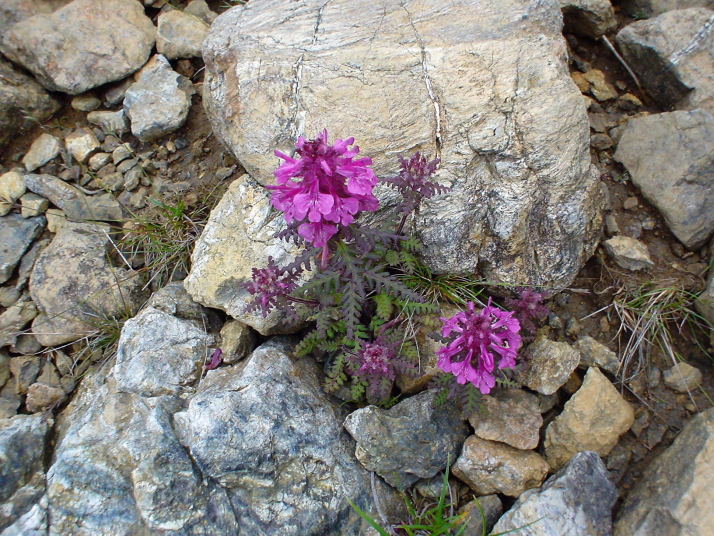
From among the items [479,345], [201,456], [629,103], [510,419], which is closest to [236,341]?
[201,456]

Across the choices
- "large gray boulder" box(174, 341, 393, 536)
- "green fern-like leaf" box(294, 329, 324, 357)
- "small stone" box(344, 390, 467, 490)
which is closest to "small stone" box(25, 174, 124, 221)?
"large gray boulder" box(174, 341, 393, 536)

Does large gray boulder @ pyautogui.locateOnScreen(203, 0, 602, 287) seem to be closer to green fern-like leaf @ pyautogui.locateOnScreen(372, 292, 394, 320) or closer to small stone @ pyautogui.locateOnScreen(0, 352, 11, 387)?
green fern-like leaf @ pyautogui.locateOnScreen(372, 292, 394, 320)

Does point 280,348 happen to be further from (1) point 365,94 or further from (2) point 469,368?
(1) point 365,94

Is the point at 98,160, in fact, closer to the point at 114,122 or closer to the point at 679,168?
the point at 114,122

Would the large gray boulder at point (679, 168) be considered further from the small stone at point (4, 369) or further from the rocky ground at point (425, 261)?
the small stone at point (4, 369)

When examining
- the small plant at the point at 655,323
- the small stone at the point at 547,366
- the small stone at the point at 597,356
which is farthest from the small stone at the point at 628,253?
the small stone at the point at 547,366

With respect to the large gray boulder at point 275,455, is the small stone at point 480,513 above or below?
below

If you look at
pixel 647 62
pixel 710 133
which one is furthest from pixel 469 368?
pixel 647 62
